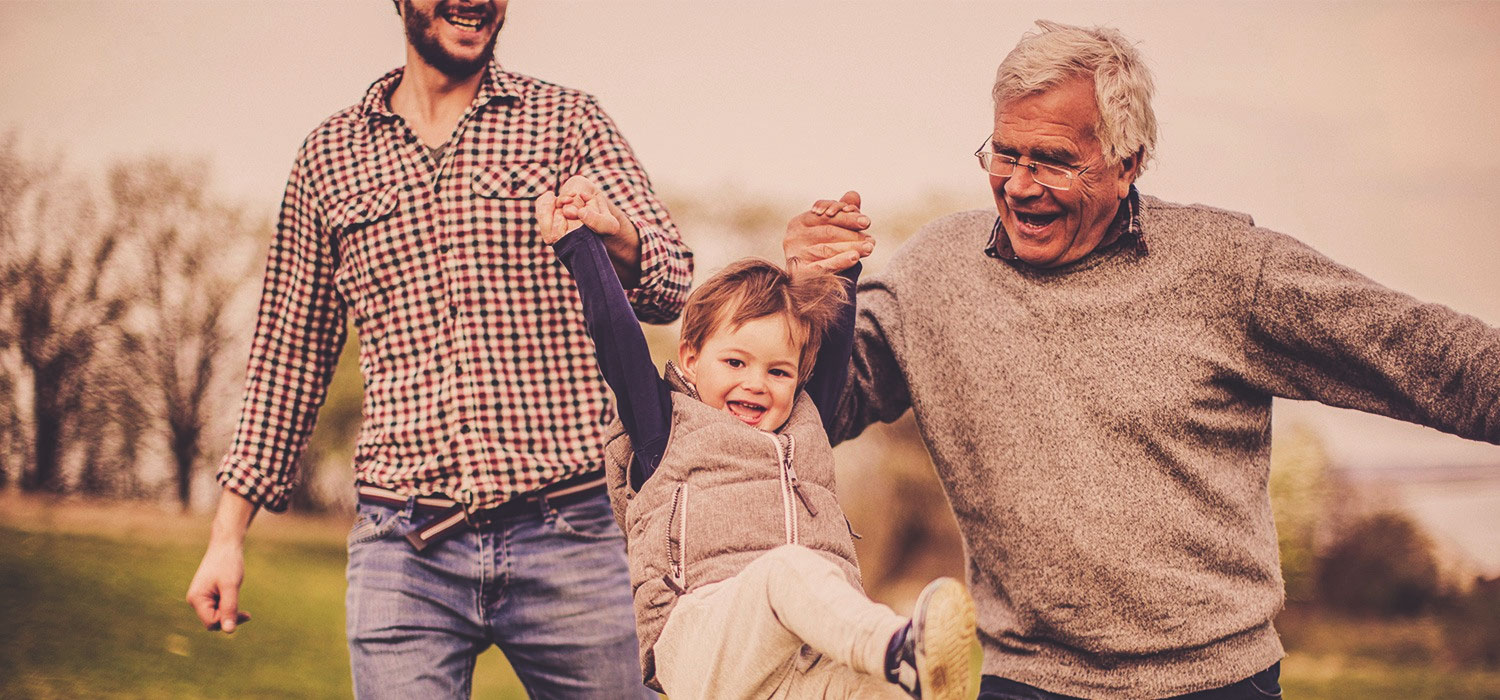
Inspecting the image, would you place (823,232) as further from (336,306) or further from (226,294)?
(226,294)

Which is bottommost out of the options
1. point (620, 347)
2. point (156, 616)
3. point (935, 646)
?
point (156, 616)

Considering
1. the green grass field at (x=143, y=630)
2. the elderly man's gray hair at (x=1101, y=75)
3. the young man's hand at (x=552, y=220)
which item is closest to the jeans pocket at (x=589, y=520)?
the young man's hand at (x=552, y=220)

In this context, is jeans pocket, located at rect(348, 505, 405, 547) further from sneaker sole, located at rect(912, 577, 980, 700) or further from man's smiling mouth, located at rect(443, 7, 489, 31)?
sneaker sole, located at rect(912, 577, 980, 700)

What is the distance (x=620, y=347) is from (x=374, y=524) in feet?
1.91

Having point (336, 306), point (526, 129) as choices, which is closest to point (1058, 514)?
point (526, 129)

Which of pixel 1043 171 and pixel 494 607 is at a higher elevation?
pixel 1043 171

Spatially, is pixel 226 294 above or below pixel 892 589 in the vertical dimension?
above

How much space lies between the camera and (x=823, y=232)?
6.81 ft

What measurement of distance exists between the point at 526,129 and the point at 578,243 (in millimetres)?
412

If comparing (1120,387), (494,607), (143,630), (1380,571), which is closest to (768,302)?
(1120,387)

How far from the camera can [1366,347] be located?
6.08ft

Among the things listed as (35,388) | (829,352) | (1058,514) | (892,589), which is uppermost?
(829,352)

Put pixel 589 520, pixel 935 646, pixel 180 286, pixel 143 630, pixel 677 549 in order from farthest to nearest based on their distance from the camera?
1. pixel 180 286
2. pixel 143 630
3. pixel 589 520
4. pixel 677 549
5. pixel 935 646

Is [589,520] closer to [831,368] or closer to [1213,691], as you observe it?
[831,368]
